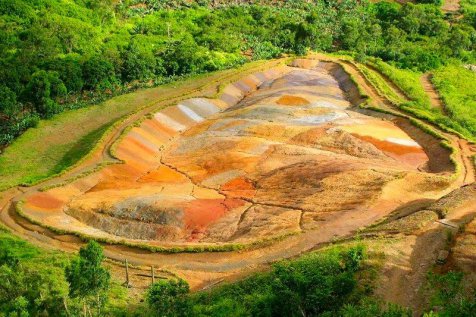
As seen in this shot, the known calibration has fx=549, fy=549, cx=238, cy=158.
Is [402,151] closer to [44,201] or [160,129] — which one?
[160,129]

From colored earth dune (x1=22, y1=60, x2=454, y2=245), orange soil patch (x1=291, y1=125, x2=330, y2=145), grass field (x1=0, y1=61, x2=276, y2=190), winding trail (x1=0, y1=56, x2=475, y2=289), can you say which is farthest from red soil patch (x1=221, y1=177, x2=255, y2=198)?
grass field (x1=0, y1=61, x2=276, y2=190)

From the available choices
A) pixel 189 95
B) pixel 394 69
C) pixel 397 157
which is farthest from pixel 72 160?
pixel 394 69

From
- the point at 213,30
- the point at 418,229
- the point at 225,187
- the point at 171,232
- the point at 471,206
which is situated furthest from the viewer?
the point at 213,30

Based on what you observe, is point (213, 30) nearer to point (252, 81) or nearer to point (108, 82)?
point (252, 81)

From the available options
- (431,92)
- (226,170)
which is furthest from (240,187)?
(431,92)

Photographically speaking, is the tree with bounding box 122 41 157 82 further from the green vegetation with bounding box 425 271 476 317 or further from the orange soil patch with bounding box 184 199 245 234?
the green vegetation with bounding box 425 271 476 317
